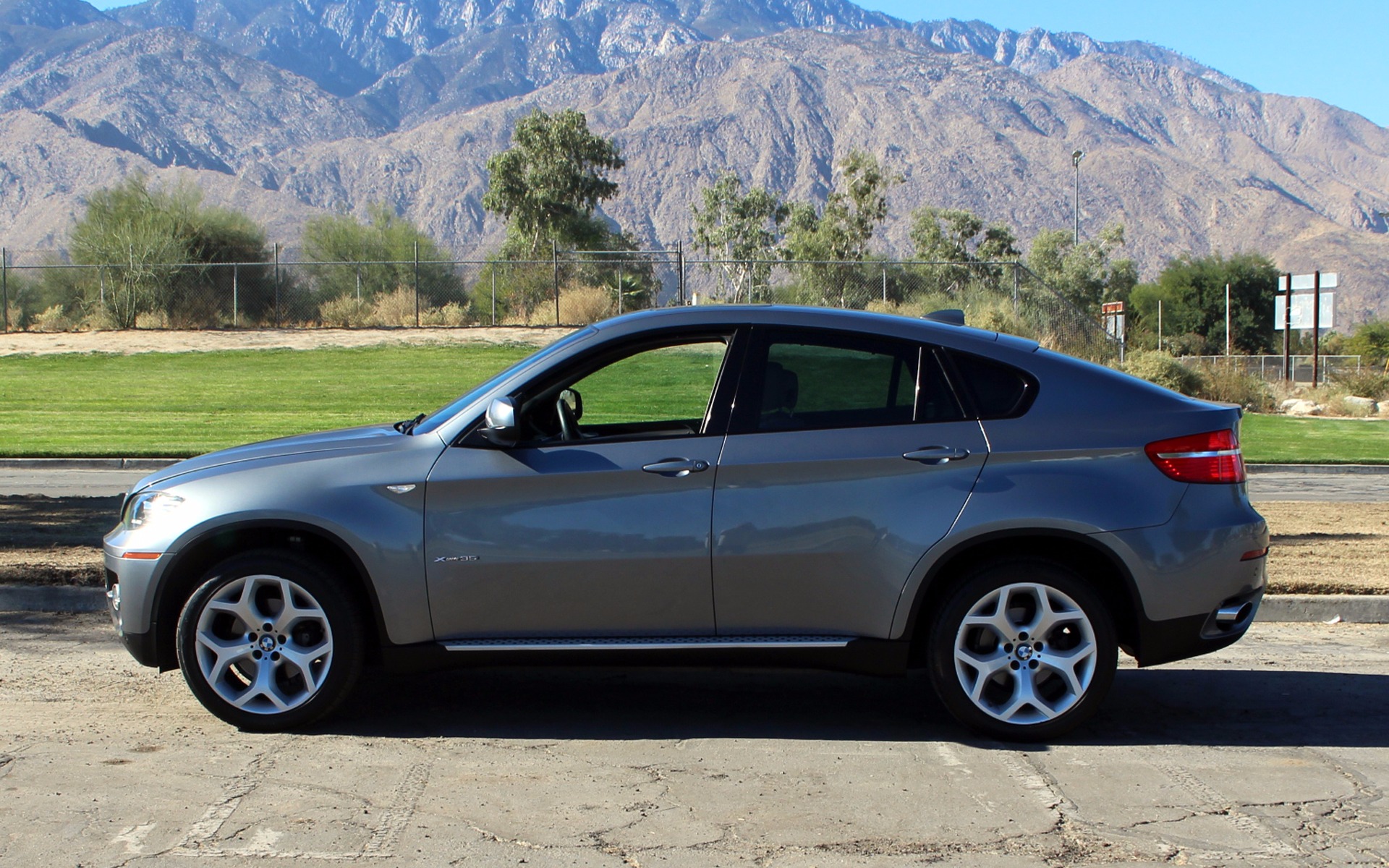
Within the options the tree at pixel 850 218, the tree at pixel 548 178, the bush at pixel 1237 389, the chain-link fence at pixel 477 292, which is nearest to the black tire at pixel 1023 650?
the bush at pixel 1237 389

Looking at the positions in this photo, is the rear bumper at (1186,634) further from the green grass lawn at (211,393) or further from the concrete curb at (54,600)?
the green grass lawn at (211,393)

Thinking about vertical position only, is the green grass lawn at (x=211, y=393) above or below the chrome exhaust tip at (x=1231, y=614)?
above

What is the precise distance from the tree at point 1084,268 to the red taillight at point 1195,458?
72694 millimetres

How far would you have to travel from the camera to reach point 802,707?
18.6ft

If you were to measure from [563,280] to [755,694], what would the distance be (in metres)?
29.1

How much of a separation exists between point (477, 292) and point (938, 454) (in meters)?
32.8

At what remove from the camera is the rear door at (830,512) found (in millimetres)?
4895

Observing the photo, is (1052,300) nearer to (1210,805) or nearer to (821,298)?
(821,298)

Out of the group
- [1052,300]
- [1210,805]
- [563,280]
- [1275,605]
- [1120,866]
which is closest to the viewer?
[1120,866]

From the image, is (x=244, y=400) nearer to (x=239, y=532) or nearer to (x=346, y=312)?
(x=346, y=312)

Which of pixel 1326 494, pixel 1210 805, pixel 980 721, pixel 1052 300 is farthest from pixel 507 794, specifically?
pixel 1052 300

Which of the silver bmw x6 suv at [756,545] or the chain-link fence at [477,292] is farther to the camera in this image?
the chain-link fence at [477,292]

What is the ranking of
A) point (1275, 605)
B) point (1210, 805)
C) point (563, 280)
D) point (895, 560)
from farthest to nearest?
point (563, 280) < point (1275, 605) < point (895, 560) < point (1210, 805)

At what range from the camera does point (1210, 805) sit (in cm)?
441
